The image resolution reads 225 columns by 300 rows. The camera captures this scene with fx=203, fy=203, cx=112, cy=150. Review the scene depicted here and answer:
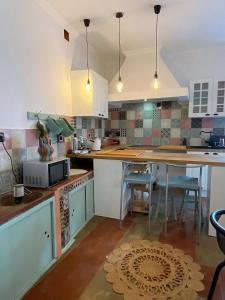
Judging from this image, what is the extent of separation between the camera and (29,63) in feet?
7.01

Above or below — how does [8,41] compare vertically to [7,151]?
above

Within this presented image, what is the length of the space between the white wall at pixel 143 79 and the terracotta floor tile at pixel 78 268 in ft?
6.75

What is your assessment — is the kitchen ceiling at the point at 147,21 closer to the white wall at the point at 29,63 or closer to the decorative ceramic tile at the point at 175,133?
the white wall at the point at 29,63

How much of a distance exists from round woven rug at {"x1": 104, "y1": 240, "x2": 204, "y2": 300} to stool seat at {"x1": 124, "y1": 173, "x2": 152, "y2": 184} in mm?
673

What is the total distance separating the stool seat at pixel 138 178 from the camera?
7.82ft

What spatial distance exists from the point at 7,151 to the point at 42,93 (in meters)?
0.83

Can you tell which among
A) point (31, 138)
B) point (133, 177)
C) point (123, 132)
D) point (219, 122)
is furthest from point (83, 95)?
point (219, 122)

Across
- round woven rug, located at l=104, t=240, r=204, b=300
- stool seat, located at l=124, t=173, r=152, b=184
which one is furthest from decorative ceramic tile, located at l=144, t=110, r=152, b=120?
round woven rug, located at l=104, t=240, r=204, b=300

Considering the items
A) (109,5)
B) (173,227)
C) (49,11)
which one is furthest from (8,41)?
(173,227)

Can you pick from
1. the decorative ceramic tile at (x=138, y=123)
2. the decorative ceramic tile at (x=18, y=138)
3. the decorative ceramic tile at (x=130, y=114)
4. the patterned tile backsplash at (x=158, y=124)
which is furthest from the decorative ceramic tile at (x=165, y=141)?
the decorative ceramic tile at (x=18, y=138)

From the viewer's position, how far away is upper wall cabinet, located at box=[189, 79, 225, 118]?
3.44 metres

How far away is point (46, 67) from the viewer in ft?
7.88

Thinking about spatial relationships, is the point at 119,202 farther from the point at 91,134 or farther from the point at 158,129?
the point at 158,129

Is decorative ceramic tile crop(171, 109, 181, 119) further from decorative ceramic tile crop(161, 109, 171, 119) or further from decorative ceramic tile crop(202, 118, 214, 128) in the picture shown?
decorative ceramic tile crop(202, 118, 214, 128)
